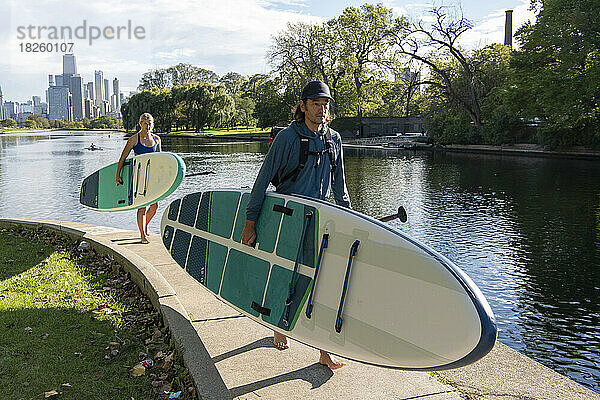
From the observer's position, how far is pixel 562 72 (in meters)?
26.8

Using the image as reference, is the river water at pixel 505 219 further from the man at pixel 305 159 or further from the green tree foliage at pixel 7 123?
the green tree foliage at pixel 7 123

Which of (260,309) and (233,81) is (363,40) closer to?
(260,309)

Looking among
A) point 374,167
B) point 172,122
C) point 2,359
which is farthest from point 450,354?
point 172,122

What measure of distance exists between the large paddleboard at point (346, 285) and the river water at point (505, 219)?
2.86m

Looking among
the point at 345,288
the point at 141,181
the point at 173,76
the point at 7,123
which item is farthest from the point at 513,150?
the point at 7,123

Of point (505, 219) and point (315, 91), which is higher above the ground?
point (315, 91)

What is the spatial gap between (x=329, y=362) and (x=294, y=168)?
1298 mm

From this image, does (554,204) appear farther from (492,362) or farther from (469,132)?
(469,132)

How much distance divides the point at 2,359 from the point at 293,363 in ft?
6.38

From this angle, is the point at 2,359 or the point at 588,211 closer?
the point at 2,359

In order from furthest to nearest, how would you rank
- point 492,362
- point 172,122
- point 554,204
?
1. point 172,122
2. point 554,204
3. point 492,362

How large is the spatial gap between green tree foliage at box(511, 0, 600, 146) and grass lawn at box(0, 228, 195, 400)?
25.1 meters

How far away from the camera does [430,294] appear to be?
9.29 ft

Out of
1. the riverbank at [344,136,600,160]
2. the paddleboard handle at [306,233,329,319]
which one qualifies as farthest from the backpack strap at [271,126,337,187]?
the riverbank at [344,136,600,160]
